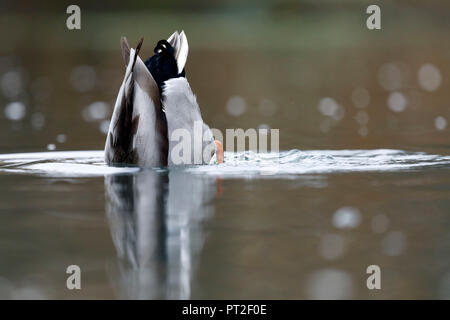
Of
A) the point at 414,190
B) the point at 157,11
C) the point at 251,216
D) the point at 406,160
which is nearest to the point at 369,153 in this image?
the point at 406,160

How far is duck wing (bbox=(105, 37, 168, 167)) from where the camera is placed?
738 centimetres

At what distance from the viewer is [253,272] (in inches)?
182

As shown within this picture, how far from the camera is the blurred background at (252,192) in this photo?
4543 mm

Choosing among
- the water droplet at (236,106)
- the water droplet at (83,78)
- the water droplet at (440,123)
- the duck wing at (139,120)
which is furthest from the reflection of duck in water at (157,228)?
the water droplet at (83,78)

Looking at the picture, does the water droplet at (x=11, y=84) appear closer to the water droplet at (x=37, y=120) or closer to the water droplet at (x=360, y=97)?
the water droplet at (x=37, y=120)

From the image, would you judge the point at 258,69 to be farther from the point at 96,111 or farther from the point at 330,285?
the point at 330,285

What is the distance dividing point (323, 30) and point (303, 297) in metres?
25.4

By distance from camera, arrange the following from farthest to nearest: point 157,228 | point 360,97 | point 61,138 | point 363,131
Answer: point 360,97
point 363,131
point 61,138
point 157,228

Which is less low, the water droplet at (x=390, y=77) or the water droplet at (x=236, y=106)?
the water droplet at (x=390, y=77)

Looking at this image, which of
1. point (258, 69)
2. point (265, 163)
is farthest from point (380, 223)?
point (258, 69)

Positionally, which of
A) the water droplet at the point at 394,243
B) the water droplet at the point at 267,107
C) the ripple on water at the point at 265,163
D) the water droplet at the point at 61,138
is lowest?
the water droplet at the point at 394,243

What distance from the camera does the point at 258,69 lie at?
19250 mm

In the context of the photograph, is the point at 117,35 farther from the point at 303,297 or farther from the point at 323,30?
the point at 303,297

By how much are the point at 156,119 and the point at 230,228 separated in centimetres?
202
